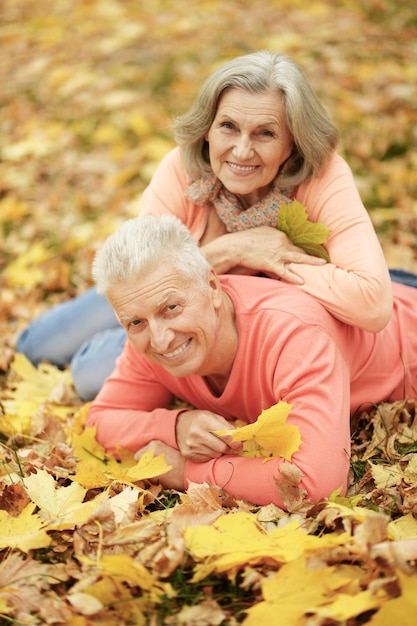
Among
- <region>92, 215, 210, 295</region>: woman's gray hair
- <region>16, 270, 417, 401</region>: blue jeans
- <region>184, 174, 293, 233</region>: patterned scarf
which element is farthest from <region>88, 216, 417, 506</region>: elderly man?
<region>16, 270, 417, 401</region>: blue jeans

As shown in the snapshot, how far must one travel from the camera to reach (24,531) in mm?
2176

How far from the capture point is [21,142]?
21.2ft

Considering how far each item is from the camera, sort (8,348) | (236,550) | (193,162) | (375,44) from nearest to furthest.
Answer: (236,550)
(193,162)
(8,348)
(375,44)

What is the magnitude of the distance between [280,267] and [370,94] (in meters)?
4.28

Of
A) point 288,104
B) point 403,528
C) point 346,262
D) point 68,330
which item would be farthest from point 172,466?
point 68,330

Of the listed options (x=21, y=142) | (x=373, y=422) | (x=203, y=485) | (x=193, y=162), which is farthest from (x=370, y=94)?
(x=203, y=485)

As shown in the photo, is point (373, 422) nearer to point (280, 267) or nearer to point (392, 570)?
point (280, 267)

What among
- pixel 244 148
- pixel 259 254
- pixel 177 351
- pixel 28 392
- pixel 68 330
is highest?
pixel 244 148

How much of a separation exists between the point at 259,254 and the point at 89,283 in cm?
213

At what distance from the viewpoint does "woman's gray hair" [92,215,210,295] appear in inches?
91.3

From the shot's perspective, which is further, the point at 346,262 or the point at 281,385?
the point at 346,262

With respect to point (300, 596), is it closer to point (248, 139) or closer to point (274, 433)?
A: point (274, 433)

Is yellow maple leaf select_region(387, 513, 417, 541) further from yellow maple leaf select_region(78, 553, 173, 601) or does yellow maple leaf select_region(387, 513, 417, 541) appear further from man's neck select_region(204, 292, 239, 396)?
man's neck select_region(204, 292, 239, 396)

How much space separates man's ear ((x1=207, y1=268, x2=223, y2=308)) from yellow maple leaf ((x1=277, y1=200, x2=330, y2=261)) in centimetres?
47
